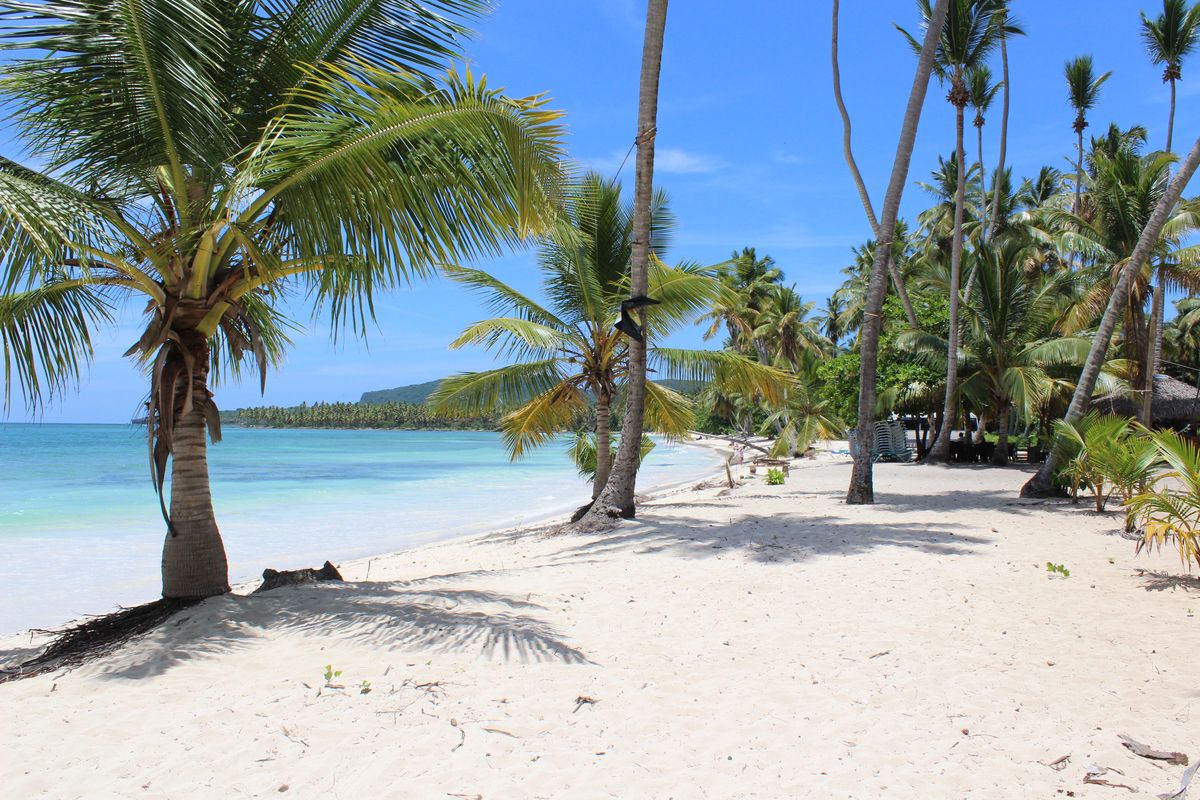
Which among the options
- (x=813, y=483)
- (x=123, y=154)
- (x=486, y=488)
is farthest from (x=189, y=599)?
(x=486, y=488)

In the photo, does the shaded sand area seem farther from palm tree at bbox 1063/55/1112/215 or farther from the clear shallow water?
palm tree at bbox 1063/55/1112/215

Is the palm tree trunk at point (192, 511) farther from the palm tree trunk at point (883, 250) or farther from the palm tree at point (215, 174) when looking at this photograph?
the palm tree trunk at point (883, 250)

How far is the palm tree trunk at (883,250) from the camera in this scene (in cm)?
1052

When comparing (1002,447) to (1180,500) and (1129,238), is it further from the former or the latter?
(1180,500)

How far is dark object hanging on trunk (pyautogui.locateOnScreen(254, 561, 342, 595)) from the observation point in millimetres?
5770

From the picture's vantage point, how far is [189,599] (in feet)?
17.0

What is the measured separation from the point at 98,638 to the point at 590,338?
7.26 meters

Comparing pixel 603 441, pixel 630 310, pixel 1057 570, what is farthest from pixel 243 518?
pixel 1057 570

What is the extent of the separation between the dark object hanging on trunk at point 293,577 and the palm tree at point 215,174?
16.5 inches

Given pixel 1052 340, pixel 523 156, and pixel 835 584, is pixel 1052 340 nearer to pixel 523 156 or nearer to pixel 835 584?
pixel 835 584

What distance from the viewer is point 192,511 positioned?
17.3 ft

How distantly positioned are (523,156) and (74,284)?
3.14 m

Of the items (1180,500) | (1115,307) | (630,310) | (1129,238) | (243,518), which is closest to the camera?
(1180,500)

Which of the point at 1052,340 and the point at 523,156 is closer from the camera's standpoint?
the point at 523,156
